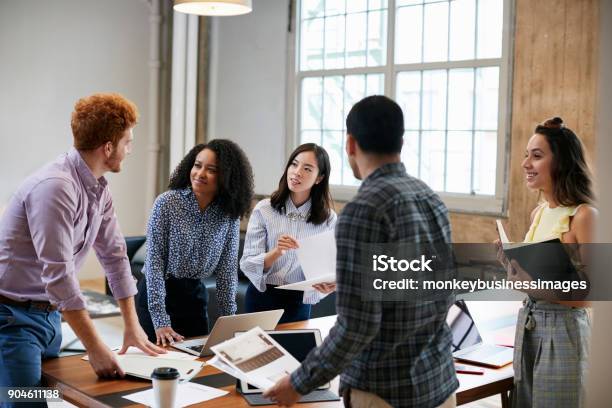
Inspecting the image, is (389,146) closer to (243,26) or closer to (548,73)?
(548,73)

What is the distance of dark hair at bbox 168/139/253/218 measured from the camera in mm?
3398

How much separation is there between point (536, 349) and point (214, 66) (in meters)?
6.57

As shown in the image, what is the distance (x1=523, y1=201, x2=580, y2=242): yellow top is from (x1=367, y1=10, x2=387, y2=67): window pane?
4569 mm

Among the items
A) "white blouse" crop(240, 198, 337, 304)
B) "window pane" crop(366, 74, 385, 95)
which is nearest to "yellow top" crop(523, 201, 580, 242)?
"white blouse" crop(240, 198, 337, 304)

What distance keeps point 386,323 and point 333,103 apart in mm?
6048

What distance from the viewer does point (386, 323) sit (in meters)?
1.83

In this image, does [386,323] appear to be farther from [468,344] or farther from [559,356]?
[468,344]

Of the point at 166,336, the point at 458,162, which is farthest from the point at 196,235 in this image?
the point at 458,162

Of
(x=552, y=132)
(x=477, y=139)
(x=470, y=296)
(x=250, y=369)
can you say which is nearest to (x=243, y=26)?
(x=477, y=139)

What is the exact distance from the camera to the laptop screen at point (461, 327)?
9.92ft

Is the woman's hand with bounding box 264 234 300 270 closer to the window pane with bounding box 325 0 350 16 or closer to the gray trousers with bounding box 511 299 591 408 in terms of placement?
the gray trousers with bounding box 511 299 591 408

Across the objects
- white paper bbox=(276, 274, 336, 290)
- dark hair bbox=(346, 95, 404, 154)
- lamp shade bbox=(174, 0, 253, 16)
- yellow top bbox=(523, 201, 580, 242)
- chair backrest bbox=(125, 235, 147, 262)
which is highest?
lamp shade bbox=(174, 0, 253, 16)

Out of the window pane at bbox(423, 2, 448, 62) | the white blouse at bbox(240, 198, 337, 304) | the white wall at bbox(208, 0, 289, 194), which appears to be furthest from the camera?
the white wall at bbox(208, 0, 289, 194)

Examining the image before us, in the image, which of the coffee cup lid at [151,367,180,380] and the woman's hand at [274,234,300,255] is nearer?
the coffee cup lid at [151,367,180,380]
